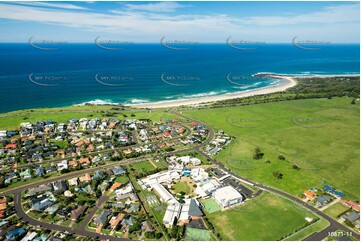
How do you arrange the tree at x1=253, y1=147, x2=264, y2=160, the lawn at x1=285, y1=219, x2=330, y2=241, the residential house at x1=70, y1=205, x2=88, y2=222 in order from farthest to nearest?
the tree at x1=253, y1=147, x2=264, y2=160 < the residential house at x1=70, y1=205, x2=88, y2=222 < the lawn at x1=285, y1=219, x2=330, y2=241

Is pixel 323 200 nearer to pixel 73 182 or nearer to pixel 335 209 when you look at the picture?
pixel 335 209

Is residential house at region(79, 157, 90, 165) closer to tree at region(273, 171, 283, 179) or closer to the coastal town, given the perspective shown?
the coastal town

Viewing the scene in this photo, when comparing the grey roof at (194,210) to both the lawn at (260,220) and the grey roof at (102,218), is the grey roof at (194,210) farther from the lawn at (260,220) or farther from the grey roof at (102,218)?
the grey roof at (102,218)

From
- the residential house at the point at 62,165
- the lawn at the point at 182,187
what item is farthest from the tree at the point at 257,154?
the residential house at the point at 62,165

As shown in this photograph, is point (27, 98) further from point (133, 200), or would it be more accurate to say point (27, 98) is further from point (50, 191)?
point (133, 200)

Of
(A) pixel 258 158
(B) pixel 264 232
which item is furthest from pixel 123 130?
(B) pixel 264 232

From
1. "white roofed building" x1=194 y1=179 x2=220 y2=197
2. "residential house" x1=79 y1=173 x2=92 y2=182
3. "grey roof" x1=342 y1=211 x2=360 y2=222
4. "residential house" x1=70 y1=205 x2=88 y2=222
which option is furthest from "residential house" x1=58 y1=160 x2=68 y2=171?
"grey roof" x1=342 y1=211 x2=360 y2=222
